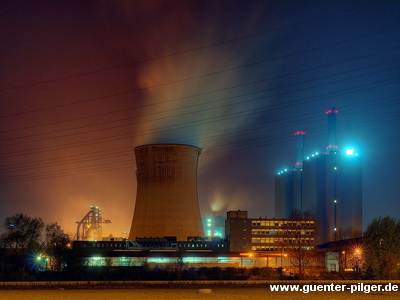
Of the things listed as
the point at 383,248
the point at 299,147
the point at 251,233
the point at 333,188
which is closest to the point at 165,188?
the point at 383,248

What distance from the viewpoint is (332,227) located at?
267 feet

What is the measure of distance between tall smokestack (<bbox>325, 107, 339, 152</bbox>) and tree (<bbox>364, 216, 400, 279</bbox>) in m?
58.7

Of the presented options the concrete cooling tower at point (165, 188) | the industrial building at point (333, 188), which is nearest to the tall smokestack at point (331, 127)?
the industrial building at point (333, 188)

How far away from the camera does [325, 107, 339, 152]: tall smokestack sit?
85125mm

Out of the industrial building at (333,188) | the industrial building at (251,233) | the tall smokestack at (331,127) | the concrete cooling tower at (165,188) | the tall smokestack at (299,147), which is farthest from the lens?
the tall smokestack at (299,147)

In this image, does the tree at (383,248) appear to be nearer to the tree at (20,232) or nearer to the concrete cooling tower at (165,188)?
the concrete cooling tower at (165,188)

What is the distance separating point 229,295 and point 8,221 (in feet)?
86.3

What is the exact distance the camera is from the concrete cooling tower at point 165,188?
3706cm

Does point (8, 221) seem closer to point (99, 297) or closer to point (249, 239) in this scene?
point (99, 297)

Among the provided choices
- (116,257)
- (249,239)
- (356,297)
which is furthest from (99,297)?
(249,239)

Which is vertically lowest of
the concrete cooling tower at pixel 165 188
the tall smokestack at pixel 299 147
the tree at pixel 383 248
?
the tree at pixel 383 248

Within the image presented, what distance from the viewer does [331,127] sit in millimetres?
87688

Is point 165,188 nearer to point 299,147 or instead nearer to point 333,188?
point 333,188

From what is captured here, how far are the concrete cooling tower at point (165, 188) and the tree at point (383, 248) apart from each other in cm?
1432
